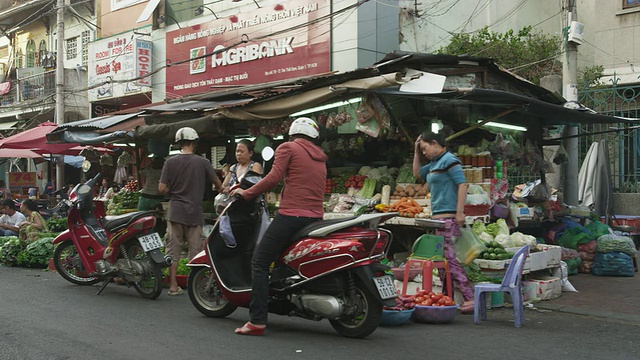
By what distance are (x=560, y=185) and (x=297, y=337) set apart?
8.94 m

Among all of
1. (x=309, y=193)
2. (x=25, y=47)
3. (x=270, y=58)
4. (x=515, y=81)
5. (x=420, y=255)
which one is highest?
(x=25, y=47)

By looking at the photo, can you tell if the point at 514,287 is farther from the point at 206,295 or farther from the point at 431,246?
the point at 206,295

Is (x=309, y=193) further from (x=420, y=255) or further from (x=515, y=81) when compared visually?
(x=515, y=81)

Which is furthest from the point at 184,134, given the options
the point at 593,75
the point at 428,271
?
the point at 593,75

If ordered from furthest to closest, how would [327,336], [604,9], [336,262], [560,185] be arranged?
[604,9], [560,185], [327,336], [336,262]

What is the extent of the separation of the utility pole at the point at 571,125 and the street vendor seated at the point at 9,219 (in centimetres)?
1028

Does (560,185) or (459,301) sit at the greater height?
(560,185)

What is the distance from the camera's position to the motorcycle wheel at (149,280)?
23.8 feet

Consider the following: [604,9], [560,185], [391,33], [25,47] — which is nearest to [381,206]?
[560,185]

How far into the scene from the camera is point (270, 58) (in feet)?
58.5

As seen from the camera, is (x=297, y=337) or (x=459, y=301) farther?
(x=459, y=301)

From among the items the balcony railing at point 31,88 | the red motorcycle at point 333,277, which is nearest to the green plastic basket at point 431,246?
the red motorcycle at point 333,277

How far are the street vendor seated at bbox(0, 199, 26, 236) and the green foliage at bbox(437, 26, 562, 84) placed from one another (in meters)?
11.0

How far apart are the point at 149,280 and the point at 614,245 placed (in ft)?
22.0
